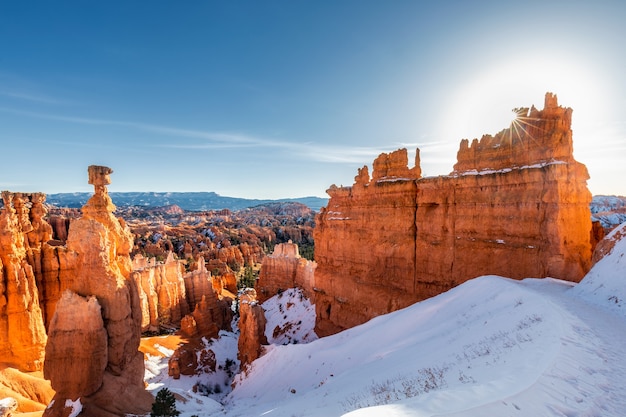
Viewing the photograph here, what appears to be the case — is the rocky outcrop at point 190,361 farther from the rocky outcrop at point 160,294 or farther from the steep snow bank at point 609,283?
the steep snow bank at point 609,283

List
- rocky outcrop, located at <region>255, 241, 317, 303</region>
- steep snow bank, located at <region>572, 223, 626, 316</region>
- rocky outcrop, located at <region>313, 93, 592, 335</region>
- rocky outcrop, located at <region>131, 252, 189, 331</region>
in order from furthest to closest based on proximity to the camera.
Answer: rocky outcrop, located at <region>255, 241, 317, 303</region>, rocky outcrop, located at <region>131, 252, 189, 331</region>, rocky outcrop, located at <region>313, 93, 592, 335</region>, steep snow bank, located at <region>572, 223, 626, 316</region>

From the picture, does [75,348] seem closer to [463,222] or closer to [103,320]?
[103,320]

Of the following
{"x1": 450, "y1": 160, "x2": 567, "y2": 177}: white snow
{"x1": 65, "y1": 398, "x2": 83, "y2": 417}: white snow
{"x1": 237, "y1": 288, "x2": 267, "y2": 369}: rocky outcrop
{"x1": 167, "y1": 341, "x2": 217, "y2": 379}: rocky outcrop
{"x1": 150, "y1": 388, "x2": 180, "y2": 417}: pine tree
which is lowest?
{"x1": 167, "y1": 341, "x2": 217, "y2": 379}: rocky outcrop

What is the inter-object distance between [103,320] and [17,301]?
29.0 feet

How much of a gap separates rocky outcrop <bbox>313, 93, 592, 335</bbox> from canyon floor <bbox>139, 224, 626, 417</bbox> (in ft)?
5.54

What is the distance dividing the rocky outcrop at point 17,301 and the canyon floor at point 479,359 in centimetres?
806

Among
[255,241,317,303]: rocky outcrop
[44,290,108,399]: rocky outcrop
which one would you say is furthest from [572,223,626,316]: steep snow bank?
[255,241,317,303]: rocky outcrop

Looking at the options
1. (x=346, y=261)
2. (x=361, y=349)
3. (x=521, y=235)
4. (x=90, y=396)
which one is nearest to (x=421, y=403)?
(x=361, y=349)

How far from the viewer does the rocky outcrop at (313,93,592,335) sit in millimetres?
13375

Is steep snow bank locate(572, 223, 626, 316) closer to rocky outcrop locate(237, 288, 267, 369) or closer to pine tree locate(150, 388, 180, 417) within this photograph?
pine tree locate(150, 388, 180, 417)

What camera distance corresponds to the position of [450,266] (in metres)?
17.0

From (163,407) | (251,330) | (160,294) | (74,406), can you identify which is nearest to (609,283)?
(163,407)

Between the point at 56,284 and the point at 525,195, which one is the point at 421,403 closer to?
the point at 525,195

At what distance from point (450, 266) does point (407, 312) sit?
12.7ft
